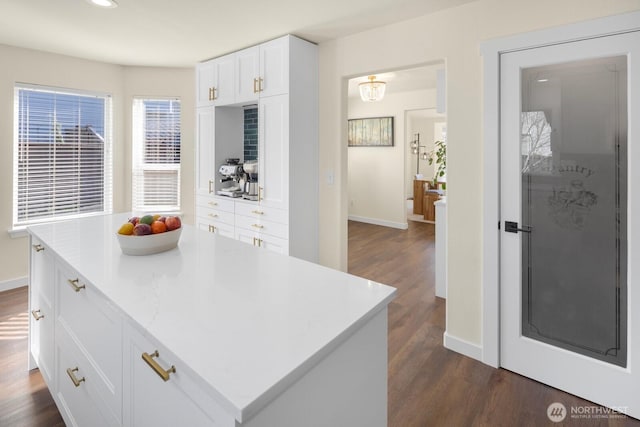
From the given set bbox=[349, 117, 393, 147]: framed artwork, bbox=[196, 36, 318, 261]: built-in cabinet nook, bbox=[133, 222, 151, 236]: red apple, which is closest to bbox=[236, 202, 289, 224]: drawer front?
bbox=[196, 36, 318, 261]: built-in cabinet nook

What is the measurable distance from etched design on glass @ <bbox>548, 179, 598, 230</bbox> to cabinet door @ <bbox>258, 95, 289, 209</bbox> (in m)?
1.98

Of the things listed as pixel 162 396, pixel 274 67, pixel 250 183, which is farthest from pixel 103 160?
pixel 162 396

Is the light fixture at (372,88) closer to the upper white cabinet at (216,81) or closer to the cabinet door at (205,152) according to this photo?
the upper white cabinet at (216,81)

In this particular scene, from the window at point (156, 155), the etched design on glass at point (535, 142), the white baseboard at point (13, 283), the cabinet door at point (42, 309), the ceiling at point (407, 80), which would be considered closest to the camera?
the cabinet door at point (42, 309)

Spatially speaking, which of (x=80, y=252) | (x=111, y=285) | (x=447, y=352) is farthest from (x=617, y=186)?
(x=80, y=252)

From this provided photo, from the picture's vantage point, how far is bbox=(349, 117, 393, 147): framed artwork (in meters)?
6.91

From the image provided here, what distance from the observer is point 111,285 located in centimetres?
128

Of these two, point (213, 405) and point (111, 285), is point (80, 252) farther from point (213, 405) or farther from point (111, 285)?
point (213, 405)

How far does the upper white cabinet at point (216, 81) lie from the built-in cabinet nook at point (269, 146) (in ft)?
0.03

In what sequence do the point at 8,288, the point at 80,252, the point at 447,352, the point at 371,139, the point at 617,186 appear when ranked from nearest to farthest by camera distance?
the point at 80,252 → the point at 617,186 → the point at 447,352 → the point at 8,288 → the point at 371,139

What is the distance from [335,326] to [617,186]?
6.13 ft

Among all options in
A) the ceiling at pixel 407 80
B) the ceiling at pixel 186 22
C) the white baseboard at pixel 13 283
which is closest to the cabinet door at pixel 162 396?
the ceiling at pixel 186 22

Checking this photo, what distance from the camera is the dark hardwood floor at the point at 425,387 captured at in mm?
1882

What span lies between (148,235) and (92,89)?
11.6 ft
